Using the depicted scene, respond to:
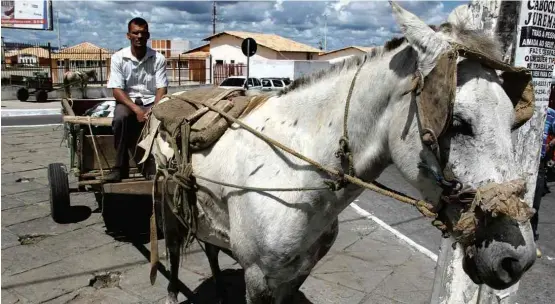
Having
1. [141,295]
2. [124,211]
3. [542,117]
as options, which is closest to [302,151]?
[542,117]

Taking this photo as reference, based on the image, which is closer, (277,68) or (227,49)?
(277,68)

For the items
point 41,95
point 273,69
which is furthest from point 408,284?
point 273,69

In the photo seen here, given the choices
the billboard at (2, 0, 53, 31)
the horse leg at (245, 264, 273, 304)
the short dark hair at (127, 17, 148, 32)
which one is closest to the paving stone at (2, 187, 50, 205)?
the short dark hair at (127, 17, 148, 32)

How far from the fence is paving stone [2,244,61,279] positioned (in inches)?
801

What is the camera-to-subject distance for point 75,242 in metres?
5.07

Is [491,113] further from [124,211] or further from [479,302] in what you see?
[124,211]

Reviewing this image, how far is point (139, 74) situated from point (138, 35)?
0.44m

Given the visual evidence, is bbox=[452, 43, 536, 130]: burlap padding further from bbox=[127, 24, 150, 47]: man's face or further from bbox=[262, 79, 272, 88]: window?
bbox=[262, 79, 272, 88]: window

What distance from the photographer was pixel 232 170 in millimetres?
2488

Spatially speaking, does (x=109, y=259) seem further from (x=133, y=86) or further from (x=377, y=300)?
(x=377, y=300)

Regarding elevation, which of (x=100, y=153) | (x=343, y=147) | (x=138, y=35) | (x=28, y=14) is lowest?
(x=100, y=153)

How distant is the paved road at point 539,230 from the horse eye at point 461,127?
115 inches

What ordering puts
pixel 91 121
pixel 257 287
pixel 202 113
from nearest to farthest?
pixel 257 287
pixel 202 113
pixel 91 121

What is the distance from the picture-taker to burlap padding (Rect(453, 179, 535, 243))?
1536 mm
